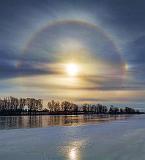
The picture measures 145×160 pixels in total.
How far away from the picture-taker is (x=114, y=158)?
16.7 metres

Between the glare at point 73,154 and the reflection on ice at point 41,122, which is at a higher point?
the reflection on ice at point 41,122

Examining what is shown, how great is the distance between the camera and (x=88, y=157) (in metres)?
16.8

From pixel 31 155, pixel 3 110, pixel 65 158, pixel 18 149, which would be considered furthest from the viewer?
pixel 3 110

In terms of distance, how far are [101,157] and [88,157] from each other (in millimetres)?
690

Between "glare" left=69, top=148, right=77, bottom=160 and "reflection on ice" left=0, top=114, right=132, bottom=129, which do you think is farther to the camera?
"reflection on ice" left=0, top=114, right=132, bottom=129

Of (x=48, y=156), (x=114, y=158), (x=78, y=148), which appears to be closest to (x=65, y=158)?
(x=48, y=156)

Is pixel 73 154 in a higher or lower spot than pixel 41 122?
lower

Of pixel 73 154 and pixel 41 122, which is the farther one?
pixel 41 122

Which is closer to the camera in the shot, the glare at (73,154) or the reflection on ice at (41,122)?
the glare at (73,154)

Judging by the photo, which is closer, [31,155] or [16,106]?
[31,155]

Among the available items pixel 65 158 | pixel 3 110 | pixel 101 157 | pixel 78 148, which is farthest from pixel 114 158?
pixel 3 110

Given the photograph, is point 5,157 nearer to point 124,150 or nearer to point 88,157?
point 88,157

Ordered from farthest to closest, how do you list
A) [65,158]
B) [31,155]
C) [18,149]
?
[18,149], [31,155], [65,158]

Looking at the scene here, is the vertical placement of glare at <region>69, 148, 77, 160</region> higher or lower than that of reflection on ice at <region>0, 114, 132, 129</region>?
lower
